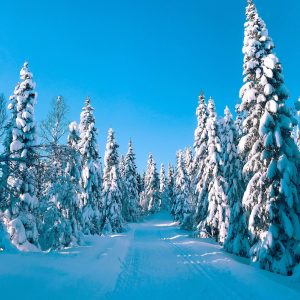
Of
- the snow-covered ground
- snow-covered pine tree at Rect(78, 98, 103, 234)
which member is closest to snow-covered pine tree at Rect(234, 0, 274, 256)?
the snow-covered ground

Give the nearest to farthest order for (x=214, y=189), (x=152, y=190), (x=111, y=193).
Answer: (x=214, y=189) < (x=111, y=193) < (x=152, y=190)

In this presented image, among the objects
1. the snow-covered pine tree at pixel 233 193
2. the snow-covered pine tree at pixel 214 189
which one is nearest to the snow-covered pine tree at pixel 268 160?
the snow-covered pine tree at pixel 233 193

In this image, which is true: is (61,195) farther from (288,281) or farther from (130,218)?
(130,218)

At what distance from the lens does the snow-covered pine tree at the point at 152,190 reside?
318 feet

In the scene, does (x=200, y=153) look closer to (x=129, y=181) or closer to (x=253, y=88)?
(x=253, y=88)

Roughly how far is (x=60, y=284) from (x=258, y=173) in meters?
12.4

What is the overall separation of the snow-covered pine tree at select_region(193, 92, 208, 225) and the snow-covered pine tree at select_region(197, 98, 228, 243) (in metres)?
0.86

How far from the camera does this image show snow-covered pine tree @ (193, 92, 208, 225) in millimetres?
37344

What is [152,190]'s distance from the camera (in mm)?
98438

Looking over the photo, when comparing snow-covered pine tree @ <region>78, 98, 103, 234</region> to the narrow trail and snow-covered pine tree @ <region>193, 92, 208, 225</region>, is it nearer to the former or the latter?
snow-covered pine tree @ <region>193, 92, 208, 225</region>

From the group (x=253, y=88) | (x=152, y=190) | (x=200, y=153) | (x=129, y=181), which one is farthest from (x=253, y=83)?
(x=152, y=190)

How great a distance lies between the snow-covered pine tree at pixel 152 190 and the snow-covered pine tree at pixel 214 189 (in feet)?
197

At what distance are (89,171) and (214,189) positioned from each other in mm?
14390

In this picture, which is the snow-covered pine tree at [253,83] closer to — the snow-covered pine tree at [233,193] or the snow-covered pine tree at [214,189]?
the snow-covered pine tree at [233,193]
